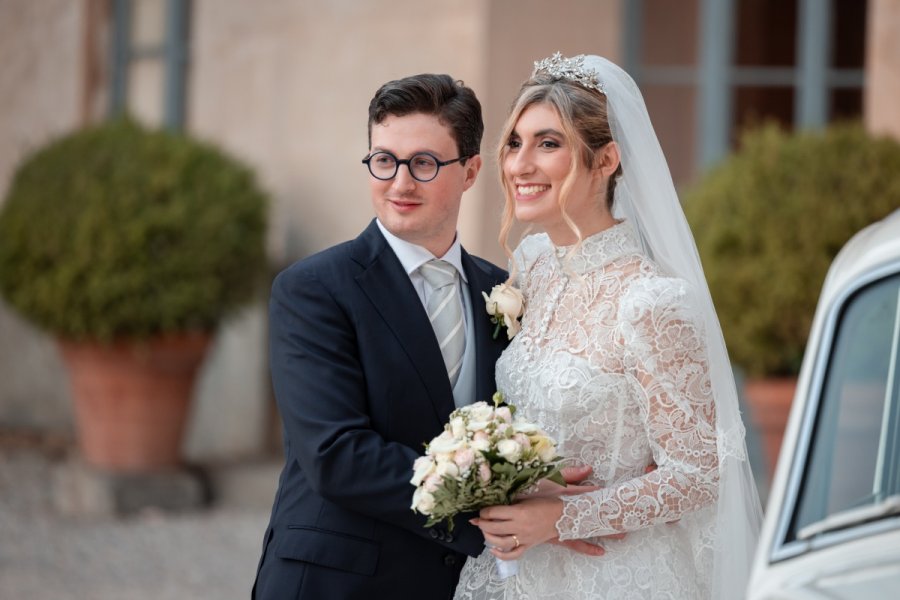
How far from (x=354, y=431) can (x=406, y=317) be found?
33cm

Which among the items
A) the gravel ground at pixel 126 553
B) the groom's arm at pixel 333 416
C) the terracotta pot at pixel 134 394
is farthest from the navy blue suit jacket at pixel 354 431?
the terracotta pot at pixel 134 394

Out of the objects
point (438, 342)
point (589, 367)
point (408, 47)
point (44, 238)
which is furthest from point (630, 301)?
point (44, 238)

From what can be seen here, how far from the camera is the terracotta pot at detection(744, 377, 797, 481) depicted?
6.69 metres

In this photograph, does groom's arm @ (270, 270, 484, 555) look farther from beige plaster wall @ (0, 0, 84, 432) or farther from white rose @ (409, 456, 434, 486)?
beige plaster wall @ (0, 0, 84, 432)

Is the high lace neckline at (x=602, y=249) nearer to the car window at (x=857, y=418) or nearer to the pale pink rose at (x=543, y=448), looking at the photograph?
the pale pink rose at (x=543, y=448)

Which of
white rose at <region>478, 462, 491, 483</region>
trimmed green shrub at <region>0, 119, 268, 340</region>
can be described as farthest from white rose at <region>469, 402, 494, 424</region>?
trimmed green shrub at <region>0, 119, 268, 340</region>

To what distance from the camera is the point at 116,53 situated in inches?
440

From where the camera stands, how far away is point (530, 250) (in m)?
3.64

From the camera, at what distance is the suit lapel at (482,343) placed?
10.7ft

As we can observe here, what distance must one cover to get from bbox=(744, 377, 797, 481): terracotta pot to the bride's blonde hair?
3.71 metres

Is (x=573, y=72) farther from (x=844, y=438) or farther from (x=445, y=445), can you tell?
(x=844, y=438)

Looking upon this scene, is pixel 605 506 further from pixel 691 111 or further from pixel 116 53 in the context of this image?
pixel 116 53

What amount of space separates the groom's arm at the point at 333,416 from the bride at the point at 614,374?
0.20 meters

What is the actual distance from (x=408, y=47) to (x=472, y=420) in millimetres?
5694
